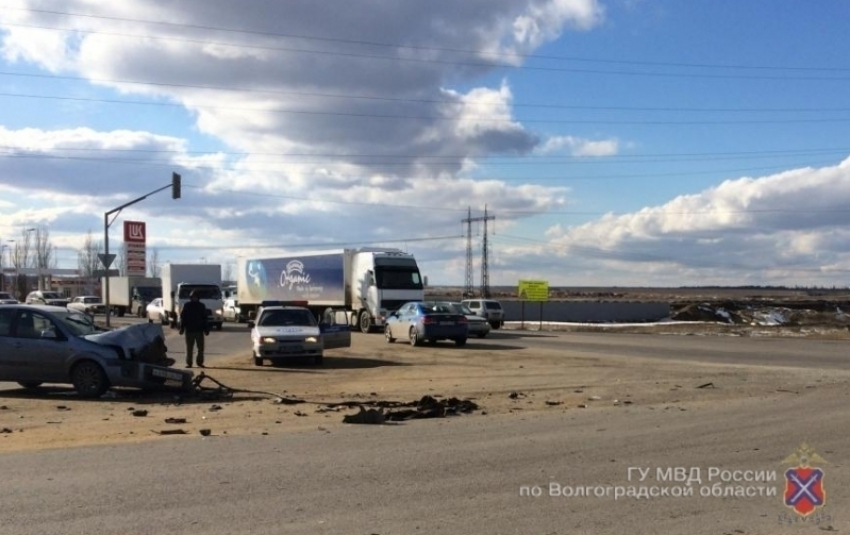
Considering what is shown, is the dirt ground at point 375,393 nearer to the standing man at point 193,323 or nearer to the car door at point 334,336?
the car door at point 334,336

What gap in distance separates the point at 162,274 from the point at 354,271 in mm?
13704

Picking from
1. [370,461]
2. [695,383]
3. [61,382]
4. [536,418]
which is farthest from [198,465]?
[695,383]

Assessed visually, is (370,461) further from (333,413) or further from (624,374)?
(624,374)

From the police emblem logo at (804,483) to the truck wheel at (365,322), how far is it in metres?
30.7

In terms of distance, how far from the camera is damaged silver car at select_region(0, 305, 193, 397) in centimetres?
1502

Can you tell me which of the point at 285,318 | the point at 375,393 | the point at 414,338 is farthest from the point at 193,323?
the point at 414,338

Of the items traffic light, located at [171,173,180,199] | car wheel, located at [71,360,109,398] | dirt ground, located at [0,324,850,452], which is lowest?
dirt ground, located at [0,324,850,452]

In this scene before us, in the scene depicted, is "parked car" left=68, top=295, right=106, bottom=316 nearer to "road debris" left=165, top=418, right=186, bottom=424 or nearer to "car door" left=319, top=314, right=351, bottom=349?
"car door" left=319, top=314, right=351, bottom=349

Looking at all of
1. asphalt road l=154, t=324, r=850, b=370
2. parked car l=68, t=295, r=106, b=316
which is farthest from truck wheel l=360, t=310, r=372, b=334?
parked car l=68, t=295, r=106, b=316

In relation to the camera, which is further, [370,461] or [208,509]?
[370,461]

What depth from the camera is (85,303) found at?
6506 cm

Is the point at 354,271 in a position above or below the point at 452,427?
above

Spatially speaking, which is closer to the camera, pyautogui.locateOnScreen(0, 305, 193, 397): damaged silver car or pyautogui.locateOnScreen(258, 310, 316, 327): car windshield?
pyautogui.locateOnScreen(0, 305, 193, 397): damaged silver car

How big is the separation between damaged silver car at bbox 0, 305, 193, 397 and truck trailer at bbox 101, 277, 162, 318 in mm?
45478
